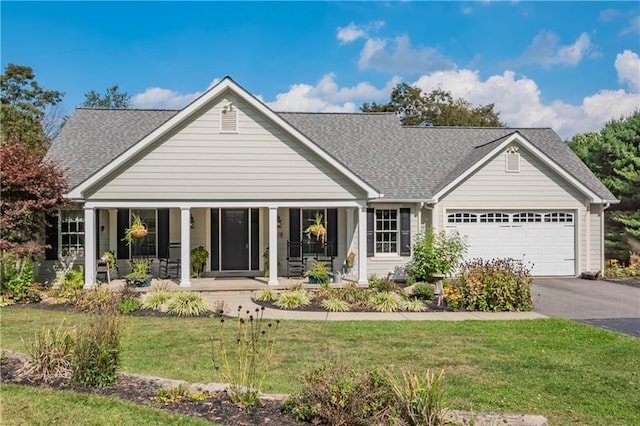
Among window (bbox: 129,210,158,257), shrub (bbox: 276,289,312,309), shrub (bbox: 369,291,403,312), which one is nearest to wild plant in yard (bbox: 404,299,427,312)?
shrub (bbox: 369,291,403,312)

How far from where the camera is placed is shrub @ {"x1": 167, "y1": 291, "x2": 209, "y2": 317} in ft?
37.0

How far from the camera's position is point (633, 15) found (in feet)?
46.0

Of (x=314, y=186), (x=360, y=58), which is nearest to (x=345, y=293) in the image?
(x=314, y=186)

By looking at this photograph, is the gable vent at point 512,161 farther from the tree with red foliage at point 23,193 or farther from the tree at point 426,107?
the tree at point 426,107

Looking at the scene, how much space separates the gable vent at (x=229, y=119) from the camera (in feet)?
48.7

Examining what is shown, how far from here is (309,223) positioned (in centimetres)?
1720

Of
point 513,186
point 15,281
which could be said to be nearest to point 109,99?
point 15,281

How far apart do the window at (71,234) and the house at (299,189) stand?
0.03 m

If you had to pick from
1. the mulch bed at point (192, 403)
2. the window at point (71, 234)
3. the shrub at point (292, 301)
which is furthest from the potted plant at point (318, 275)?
the mulch bed at point (192, 403)

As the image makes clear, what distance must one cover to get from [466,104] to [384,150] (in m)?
26.5

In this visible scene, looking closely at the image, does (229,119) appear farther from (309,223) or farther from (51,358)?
(51,358)

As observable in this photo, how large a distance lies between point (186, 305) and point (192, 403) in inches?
257

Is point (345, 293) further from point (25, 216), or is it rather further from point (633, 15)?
point (633, 15)

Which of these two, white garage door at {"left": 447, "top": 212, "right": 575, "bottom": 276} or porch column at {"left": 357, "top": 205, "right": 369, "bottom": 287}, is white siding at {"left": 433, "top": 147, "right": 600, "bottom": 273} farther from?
porch column at {"left": 357, "top": 205, "right": 369, "bottom": 287}
